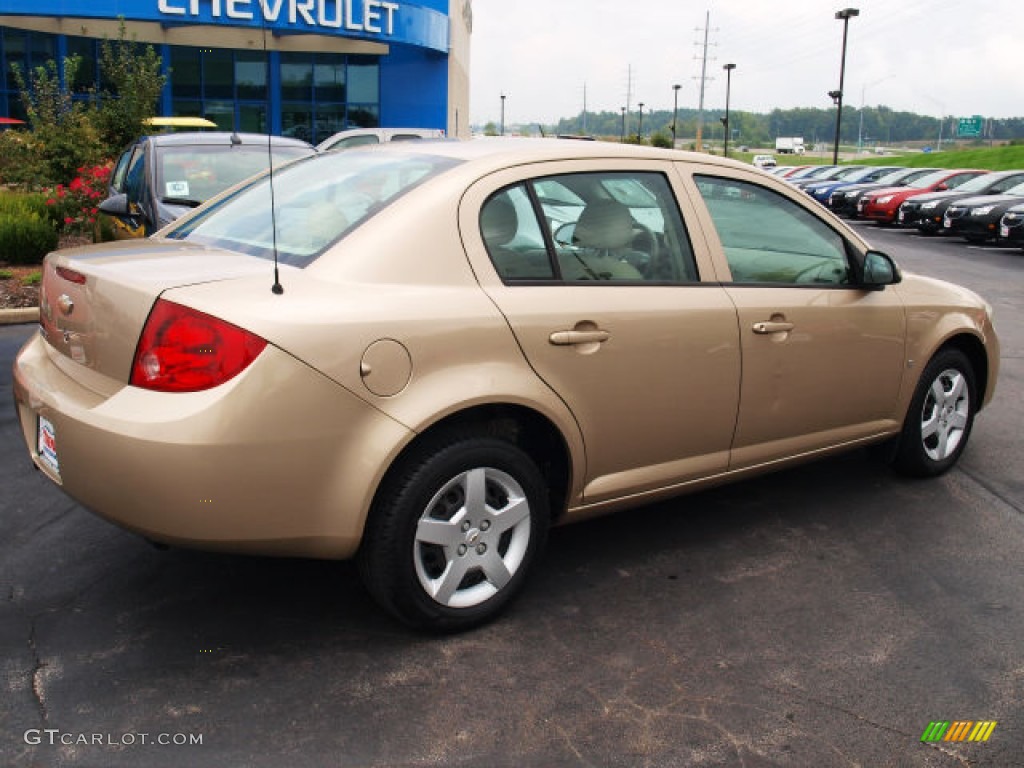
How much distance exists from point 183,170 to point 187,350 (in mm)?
6266

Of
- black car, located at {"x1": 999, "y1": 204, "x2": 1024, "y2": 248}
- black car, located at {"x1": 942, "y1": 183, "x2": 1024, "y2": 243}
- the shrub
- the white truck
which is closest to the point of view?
the shrub

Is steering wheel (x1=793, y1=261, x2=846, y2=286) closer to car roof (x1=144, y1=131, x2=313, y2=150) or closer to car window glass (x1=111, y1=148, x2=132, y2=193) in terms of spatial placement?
car roof (x1=144, y1=131, x2=313, y2=150)

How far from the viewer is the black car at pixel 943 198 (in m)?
23.7

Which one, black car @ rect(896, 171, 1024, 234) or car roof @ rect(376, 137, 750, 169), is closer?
car roof @ rect(376, 137, 750, 169)

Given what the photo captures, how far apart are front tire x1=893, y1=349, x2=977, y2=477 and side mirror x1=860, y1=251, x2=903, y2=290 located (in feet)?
2.20

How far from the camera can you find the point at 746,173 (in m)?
4.45

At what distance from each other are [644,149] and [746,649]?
6.54 ft

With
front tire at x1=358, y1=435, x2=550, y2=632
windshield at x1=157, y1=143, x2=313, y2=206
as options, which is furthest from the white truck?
front tire at x1=358, y1=435, x2=550, y2=632

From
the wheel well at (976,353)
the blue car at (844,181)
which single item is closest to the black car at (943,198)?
the blue car at (844,181)

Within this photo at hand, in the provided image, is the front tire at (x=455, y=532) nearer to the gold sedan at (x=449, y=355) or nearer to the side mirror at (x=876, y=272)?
the gold sedan at (x=449, y=355)

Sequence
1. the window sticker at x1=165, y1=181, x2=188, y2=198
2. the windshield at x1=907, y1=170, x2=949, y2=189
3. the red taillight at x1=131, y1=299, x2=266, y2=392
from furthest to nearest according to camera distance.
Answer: the windshield at x1=907, y1=170, x2=949, y2=189
the window sticker at x1=165, y1=181, x2=188, y2=198
the red taillight at x1=131, y1=299, x2=266, y2=392

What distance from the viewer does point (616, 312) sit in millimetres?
3742

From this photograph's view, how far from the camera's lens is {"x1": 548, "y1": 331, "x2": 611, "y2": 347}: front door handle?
3.57 meters

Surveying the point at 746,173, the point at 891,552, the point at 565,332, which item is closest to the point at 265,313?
the point at 565,332
